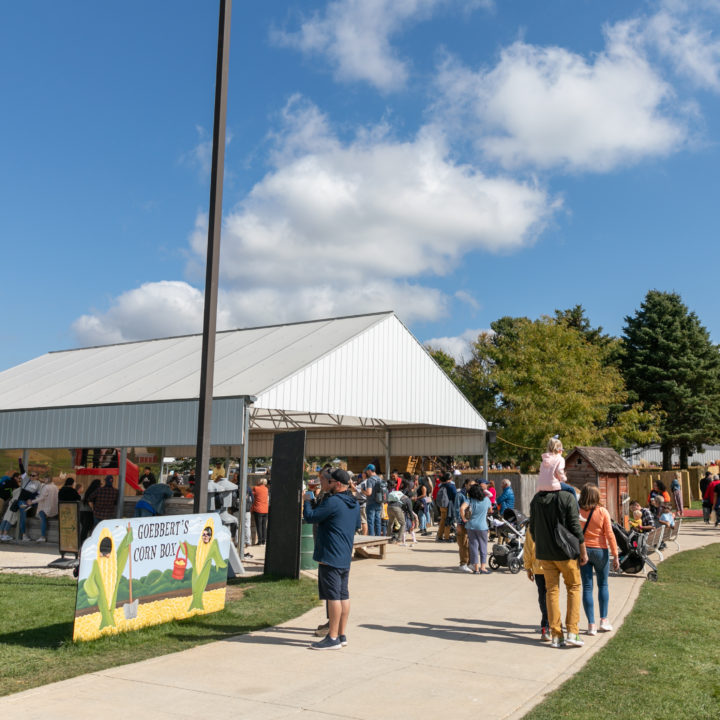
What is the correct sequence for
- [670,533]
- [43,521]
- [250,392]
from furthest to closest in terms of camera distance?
[43,521], [670,533], [250,392]

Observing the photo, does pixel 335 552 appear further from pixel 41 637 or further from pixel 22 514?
pixel 22 514

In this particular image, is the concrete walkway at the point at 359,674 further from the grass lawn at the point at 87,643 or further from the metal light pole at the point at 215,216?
the metal light pole at the point at 215,216

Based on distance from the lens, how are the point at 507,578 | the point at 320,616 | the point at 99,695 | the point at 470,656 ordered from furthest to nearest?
the point at 507,578 < the point at 320,616 < the point at 470,656 < the point at 99,695

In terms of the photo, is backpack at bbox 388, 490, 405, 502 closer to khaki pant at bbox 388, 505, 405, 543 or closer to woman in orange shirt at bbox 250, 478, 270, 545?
khaki pant at bbox 388, 505, 405, 543

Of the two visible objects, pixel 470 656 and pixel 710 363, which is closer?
pixel 470 656

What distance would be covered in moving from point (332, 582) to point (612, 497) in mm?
12889

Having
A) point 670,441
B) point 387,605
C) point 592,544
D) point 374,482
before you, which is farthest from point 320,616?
point 670,441

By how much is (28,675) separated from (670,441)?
47.4 m

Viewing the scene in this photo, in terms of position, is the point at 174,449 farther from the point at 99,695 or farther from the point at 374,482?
the point at 99,695

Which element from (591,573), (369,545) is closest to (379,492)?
(369,545)

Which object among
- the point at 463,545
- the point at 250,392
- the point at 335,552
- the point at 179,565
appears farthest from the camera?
the point at 250,392

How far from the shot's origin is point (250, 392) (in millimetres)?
15680

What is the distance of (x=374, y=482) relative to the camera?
1772cm

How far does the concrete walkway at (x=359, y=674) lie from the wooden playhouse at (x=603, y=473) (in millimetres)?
8160
